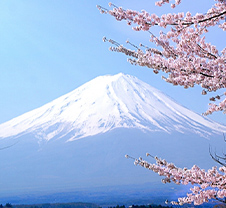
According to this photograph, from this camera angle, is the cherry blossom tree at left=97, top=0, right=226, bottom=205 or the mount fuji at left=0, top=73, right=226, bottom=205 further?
the mount fuji at left=0, top=73, right=226, bottom=205

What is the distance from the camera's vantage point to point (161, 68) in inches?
148

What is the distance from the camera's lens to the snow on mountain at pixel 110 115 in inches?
4272

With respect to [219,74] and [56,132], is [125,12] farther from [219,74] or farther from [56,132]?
[56,132]

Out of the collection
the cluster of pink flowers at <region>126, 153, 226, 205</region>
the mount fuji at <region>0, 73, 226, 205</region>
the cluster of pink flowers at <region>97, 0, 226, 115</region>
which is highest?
the mount fuji at <region>0, 73, 226, 205</region>

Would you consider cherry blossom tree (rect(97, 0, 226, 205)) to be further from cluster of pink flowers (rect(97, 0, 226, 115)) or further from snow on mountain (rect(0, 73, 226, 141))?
snow on mountain (rect(0, 73, 226, 141))

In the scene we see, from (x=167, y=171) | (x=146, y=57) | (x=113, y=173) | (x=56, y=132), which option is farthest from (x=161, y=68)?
(x=56, y=132)

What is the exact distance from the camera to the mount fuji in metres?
106

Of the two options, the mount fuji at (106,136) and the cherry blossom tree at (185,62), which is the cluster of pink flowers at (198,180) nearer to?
the cherry blossom tree at (185,62)

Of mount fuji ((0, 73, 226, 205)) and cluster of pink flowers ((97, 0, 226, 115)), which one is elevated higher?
mount fuji ((0, 73, 226, 205))

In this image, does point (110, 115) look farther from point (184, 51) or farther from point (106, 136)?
point (184, 51)

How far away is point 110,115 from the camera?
108312 mm

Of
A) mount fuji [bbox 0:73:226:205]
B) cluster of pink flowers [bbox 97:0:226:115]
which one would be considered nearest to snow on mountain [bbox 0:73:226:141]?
mount fuji [bbox 0:73:226:205]

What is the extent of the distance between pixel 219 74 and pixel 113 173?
102 meters

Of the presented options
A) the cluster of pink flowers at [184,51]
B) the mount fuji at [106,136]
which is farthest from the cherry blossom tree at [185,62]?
the mount fuji at [106,136]
